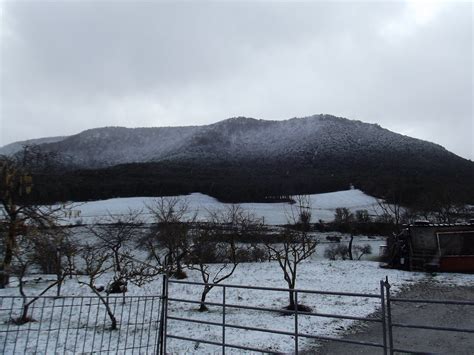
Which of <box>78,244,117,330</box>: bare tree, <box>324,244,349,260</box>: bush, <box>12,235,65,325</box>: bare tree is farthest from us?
<box>324,244,349,260</box>: bush

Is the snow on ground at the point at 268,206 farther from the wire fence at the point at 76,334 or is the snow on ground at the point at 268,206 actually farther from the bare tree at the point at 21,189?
the bare tree at the point at 21,189

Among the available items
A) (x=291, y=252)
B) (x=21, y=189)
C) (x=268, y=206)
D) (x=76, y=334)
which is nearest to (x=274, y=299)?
(x=76, y=334)

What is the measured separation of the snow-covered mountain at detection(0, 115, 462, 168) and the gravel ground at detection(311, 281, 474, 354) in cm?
8376

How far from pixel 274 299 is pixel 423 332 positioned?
18.3ft

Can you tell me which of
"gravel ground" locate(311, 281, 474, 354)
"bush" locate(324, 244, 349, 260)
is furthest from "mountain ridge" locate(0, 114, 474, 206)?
"gravel ground" locate(311, 281, 474, 354)

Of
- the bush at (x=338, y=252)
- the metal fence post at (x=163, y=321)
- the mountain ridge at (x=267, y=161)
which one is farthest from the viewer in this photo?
the mountain ridge at (x=267, y=161)

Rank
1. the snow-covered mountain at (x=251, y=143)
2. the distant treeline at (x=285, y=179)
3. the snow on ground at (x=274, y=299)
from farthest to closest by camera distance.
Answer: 1. the snow-covered mountain at (x=251, y=143)
2. the distant treeline at (x=285, y=179)
3. the snow on ground at (x=274, y=299)

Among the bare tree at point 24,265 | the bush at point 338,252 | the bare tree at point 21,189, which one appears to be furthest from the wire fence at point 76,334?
the bush at point 338,252

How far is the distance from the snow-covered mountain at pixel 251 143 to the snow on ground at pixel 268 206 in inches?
1455

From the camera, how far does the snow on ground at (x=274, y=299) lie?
9.54m

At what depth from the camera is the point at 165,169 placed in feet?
296

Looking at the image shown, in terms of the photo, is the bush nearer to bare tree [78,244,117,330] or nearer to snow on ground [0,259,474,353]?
snow on ground [0,259,474,353]

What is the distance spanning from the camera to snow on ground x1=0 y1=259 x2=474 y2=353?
9539 mm

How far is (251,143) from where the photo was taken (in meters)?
127
